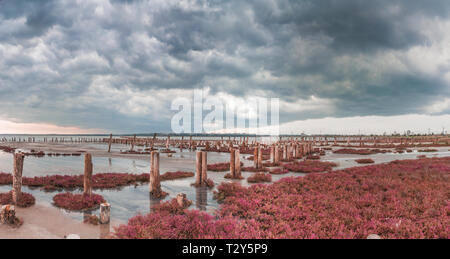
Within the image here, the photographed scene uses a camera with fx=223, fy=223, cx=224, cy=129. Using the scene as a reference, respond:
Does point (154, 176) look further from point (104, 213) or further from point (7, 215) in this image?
point (7, 215)

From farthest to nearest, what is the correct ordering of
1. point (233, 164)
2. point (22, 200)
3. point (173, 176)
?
point (173, 176)
point (233, 164)
point (22, 200)

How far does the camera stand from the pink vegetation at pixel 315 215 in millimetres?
6109

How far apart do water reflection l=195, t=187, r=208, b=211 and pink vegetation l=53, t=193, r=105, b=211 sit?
14.2ft

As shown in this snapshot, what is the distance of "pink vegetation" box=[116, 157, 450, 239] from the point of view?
241 inches

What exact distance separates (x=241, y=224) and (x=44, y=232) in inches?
239

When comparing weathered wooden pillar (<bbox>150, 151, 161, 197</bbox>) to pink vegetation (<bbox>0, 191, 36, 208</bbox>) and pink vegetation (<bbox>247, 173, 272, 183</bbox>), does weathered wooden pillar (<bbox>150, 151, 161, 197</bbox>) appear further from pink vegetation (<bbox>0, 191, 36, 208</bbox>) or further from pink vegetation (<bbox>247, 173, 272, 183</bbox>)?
pink vegetation (<bbox>247, 173, 272, 183</bbox>)

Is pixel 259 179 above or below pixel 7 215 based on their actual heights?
below

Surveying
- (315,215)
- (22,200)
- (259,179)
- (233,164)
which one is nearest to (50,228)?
(22,200)

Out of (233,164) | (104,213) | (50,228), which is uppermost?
(233,164)

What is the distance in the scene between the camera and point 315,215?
7828 millimetres

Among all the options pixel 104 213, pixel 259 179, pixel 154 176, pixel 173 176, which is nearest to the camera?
pixel 104 213

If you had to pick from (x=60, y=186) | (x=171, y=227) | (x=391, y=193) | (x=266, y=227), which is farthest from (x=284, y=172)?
(x=60, y=186)

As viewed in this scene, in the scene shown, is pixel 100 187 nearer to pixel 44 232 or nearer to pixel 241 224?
pixel 44 232

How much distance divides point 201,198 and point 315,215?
18.0 ft
